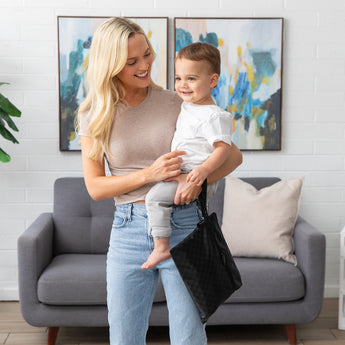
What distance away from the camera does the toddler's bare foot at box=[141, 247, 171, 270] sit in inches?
55.9

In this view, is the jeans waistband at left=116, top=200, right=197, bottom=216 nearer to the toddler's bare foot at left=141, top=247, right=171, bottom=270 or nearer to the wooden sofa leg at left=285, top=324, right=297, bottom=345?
the toddler's bare foot at left=141, top=247, right=171, bottom=270

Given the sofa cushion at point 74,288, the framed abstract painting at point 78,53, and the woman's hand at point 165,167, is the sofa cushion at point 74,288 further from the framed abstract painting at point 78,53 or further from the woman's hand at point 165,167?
the woman's hand at point 165,167

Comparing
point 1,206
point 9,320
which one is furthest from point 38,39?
point 9,320

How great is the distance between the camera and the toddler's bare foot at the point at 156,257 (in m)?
1.42

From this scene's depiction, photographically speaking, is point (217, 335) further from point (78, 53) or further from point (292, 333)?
point (78, 53)

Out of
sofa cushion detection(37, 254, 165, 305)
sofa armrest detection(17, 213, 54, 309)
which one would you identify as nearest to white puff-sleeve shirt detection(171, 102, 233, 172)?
sofa cushion detection(37, 254, 165, 305)

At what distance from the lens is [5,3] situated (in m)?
3.33

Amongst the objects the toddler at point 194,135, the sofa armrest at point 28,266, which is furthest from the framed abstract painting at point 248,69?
the toddler at point 194,135

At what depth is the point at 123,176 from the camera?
1445mm

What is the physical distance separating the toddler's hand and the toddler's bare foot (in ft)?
0.66

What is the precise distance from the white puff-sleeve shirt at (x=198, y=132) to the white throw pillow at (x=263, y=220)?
1.53 m

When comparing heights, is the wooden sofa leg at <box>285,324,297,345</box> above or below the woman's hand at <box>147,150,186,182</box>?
below

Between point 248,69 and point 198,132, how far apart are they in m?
2.02

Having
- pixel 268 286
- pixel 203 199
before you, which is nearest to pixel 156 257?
pixel 203 199
